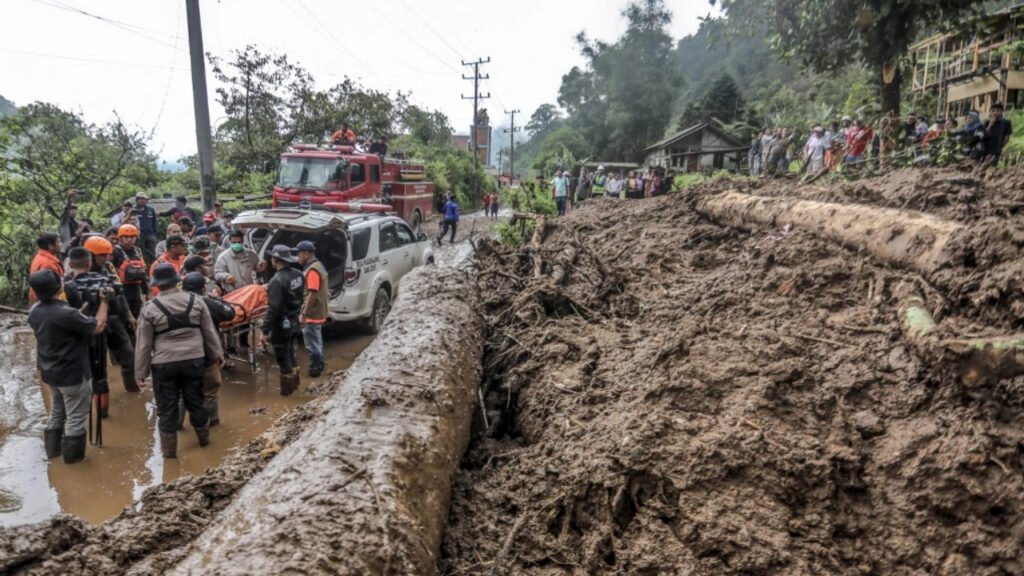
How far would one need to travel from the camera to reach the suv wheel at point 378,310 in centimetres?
837

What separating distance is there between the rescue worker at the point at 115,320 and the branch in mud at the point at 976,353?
6.67 m

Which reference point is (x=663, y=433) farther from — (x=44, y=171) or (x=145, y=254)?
(x=44, y=171)

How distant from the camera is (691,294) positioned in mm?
4844

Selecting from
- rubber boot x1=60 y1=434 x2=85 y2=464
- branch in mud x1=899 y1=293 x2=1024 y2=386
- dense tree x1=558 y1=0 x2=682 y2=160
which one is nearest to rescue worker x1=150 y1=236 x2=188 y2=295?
rubber boot x1=60 y1=434 x2=85 y2=464

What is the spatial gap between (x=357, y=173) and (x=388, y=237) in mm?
6488

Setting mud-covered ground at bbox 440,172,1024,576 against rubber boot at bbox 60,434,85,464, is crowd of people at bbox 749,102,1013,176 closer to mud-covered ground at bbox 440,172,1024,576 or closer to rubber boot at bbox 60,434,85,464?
mud-covered ground at bbox 440,172,1024,576

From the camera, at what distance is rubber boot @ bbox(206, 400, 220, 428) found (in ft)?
18.4

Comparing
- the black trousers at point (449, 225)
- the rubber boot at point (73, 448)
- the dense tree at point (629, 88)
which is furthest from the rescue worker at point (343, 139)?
the dense tree at point (629, 88)

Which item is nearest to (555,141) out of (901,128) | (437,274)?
(901,128)

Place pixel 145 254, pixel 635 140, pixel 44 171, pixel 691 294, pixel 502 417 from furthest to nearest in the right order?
1. pixel 635 140
2. pixel 44 171
3. pixel 145 254
4. pixel 691 294
5. pixel 502 417

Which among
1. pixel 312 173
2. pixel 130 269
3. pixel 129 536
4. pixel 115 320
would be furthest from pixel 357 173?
pixel 129 536

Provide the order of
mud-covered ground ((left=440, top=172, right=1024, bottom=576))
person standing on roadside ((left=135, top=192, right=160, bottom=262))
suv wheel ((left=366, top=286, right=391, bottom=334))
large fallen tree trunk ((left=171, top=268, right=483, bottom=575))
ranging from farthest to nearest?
person standing on roadside ((left=135, top=192, right=160, bottom=262)), suv wheel ((left=366, top=286, right=391, bottom=334)), mud-covered ground ((left=440, top=172, right=1024, bottom=576)), large fallen tree trunk ((left=171, top=268, right=483, bottom=575))

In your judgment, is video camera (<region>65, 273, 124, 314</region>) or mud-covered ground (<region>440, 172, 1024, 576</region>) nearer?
mud-covered ground (<region>440, 172, 1024, 576</region>)

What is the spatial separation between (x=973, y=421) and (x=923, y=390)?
34 centimetres
